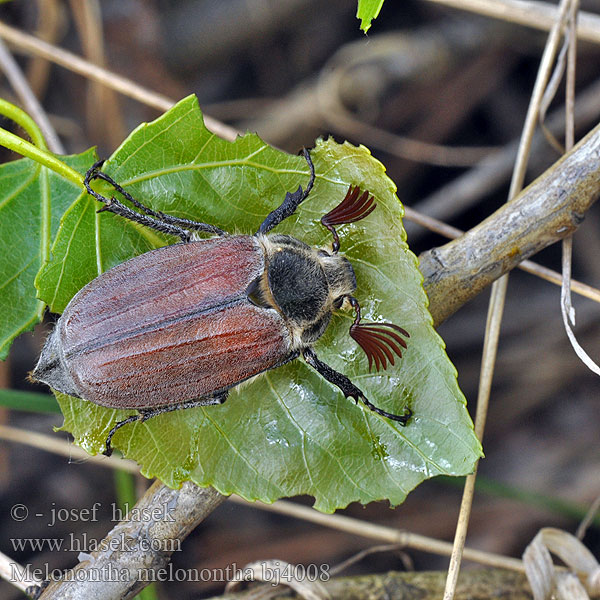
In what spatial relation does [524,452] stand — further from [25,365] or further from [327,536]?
[25,365]

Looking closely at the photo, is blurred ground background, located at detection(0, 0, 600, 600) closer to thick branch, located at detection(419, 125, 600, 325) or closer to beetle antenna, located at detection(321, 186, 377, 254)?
thick branch, located at detection(419, 125, 600, 325)

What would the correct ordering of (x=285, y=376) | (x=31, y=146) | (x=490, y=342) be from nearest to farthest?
(x=31, y=146), (x=285, y=376), (x=490, y=342)

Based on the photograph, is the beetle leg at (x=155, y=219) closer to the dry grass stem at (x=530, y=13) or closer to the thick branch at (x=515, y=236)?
the thick branch at (x=515, y=236)

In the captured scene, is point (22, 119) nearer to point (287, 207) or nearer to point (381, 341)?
point (287, 207)

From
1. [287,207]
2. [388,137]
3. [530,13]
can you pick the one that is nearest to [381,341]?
[287,207]

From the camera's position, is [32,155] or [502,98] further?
[502,98]

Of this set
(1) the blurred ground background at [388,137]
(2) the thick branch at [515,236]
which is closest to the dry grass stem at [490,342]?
(2) the thick branch at [515,236]

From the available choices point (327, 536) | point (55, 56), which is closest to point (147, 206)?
point (55, 56)
